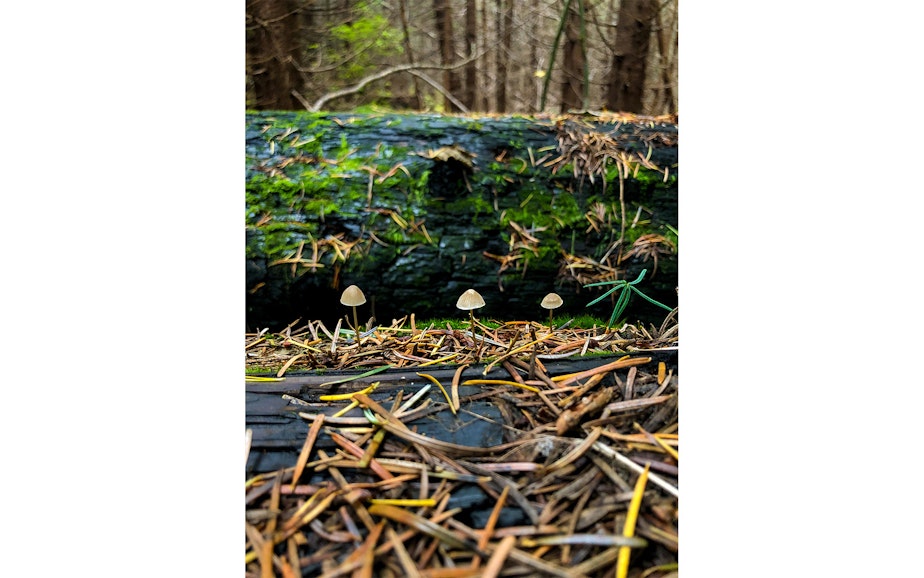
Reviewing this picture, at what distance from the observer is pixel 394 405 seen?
3.86ft

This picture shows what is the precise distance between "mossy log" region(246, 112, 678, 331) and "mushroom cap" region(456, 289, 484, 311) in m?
0.06

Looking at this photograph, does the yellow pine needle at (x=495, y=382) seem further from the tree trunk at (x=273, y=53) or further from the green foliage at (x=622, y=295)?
the tree trunk at (x=273, y=53)

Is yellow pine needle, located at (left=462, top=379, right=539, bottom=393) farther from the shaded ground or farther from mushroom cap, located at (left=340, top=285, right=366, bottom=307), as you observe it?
mushroom cap, located at (left=340, top=285, right=366, bottom=307)

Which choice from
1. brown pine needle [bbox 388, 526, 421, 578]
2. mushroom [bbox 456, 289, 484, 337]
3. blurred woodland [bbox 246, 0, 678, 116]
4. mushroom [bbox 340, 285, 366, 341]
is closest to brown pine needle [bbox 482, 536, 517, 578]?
brown pine needle [bbox 388, 526, 421, 578]

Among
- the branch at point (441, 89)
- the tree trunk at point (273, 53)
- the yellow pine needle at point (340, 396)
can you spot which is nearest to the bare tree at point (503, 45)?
the branch at point (441, 89)

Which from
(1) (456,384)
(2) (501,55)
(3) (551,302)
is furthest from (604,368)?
(2) (501,55)

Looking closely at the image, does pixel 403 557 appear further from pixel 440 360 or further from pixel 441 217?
pixel 441 217

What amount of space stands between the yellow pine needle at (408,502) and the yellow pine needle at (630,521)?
370mm

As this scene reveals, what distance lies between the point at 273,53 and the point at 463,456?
1.34m

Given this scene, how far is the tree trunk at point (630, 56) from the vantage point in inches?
63.4

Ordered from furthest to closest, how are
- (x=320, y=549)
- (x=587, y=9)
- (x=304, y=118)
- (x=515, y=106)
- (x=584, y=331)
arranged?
(x=515, y=106), (x=587, y=9), (x=304, y=118), (x=584, y=331), (x=320, y=549)

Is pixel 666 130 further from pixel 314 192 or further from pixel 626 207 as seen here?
pixel 314 192

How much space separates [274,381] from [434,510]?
22.0 inches

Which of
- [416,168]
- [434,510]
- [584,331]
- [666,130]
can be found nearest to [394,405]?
[434,510]
